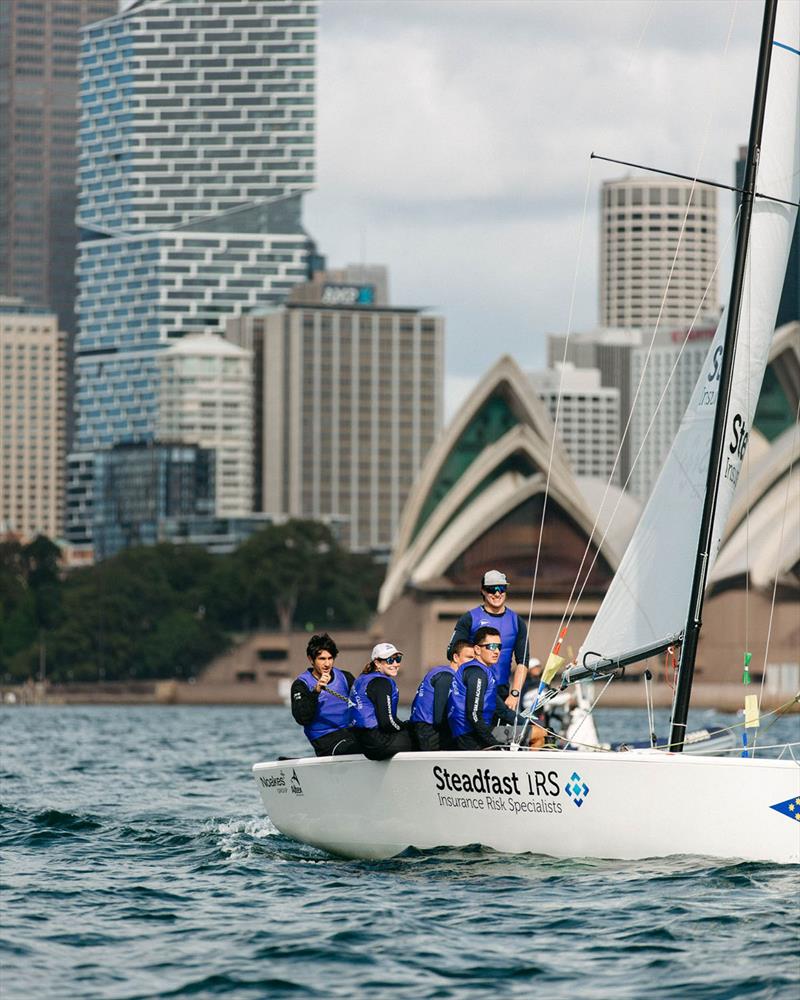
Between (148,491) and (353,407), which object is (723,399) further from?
(353,407)

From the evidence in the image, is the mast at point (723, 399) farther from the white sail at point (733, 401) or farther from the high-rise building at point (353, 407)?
the high-rise building at point (353, 407)

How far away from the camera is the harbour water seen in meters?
10.7

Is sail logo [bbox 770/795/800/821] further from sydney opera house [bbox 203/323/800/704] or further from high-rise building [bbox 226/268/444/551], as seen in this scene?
high-rise building [bbox 226/268/444/551]

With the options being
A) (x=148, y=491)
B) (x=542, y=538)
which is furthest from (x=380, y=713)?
(x=148, y=491)

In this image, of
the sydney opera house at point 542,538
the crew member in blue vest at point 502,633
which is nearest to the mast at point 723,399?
the crew member in blue vest at point 502,633

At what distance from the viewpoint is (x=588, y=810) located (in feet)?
45.1

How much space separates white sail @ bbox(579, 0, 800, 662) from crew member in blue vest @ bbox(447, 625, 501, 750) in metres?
0.74

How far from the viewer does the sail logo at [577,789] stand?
45.0ft

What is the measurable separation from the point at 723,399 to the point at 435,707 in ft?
10.2

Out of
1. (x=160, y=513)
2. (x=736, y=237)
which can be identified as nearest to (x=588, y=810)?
(x=736, y=237)

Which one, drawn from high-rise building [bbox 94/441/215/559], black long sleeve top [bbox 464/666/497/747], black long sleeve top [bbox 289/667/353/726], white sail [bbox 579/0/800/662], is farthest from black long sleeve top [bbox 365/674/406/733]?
high-rise building [bbox 94/441/215/559]

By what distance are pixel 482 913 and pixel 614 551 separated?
83.2 meters

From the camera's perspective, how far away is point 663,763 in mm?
13414

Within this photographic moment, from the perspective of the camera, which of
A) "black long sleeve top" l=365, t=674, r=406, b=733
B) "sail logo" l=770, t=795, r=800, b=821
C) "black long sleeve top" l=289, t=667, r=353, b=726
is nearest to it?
"sail logo" l=770, t=795, r=800, b=821
